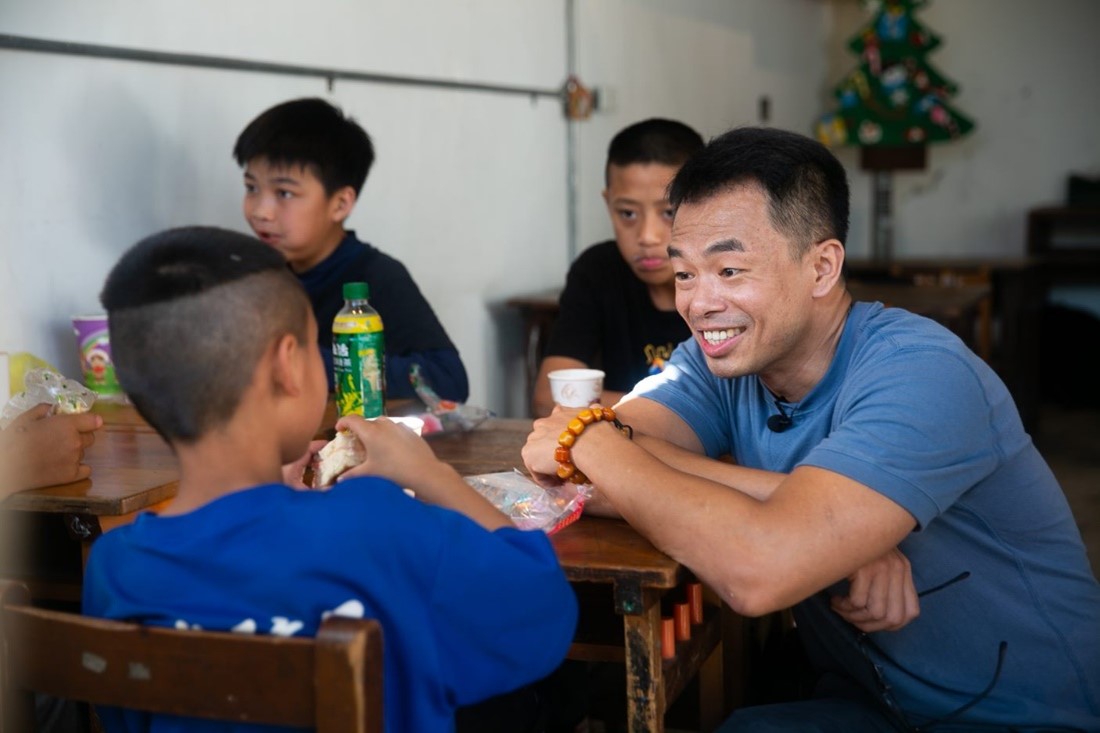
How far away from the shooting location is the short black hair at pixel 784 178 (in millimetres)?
1697

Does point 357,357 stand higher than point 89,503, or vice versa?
point 357,357

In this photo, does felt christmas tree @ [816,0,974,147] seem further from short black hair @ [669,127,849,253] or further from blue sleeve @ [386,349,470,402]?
short black hair @ [669,127,849,253]

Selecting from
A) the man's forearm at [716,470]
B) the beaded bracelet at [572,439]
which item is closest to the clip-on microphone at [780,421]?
the man's forearm at [716,470]

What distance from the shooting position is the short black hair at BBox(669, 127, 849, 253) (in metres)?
1.70

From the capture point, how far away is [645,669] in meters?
1.48

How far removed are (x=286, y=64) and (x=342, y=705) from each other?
8.39 feet

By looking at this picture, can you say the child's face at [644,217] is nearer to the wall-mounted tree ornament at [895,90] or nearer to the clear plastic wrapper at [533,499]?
the clear plastic wrapper at [533,499]

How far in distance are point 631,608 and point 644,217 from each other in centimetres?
156

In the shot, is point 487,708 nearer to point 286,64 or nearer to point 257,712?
point 257,712

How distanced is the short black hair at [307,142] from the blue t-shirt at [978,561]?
150 centimetres

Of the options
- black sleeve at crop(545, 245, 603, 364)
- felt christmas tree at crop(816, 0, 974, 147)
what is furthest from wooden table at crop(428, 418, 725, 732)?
felt christmas tree at crop(816, 0, 974, 147)

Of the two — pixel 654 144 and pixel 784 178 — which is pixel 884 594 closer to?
pixel 784 178

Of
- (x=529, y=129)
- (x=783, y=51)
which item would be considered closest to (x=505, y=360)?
(x=529, y=129)

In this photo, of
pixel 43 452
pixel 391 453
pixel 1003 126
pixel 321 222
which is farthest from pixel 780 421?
pixel 1003 126
